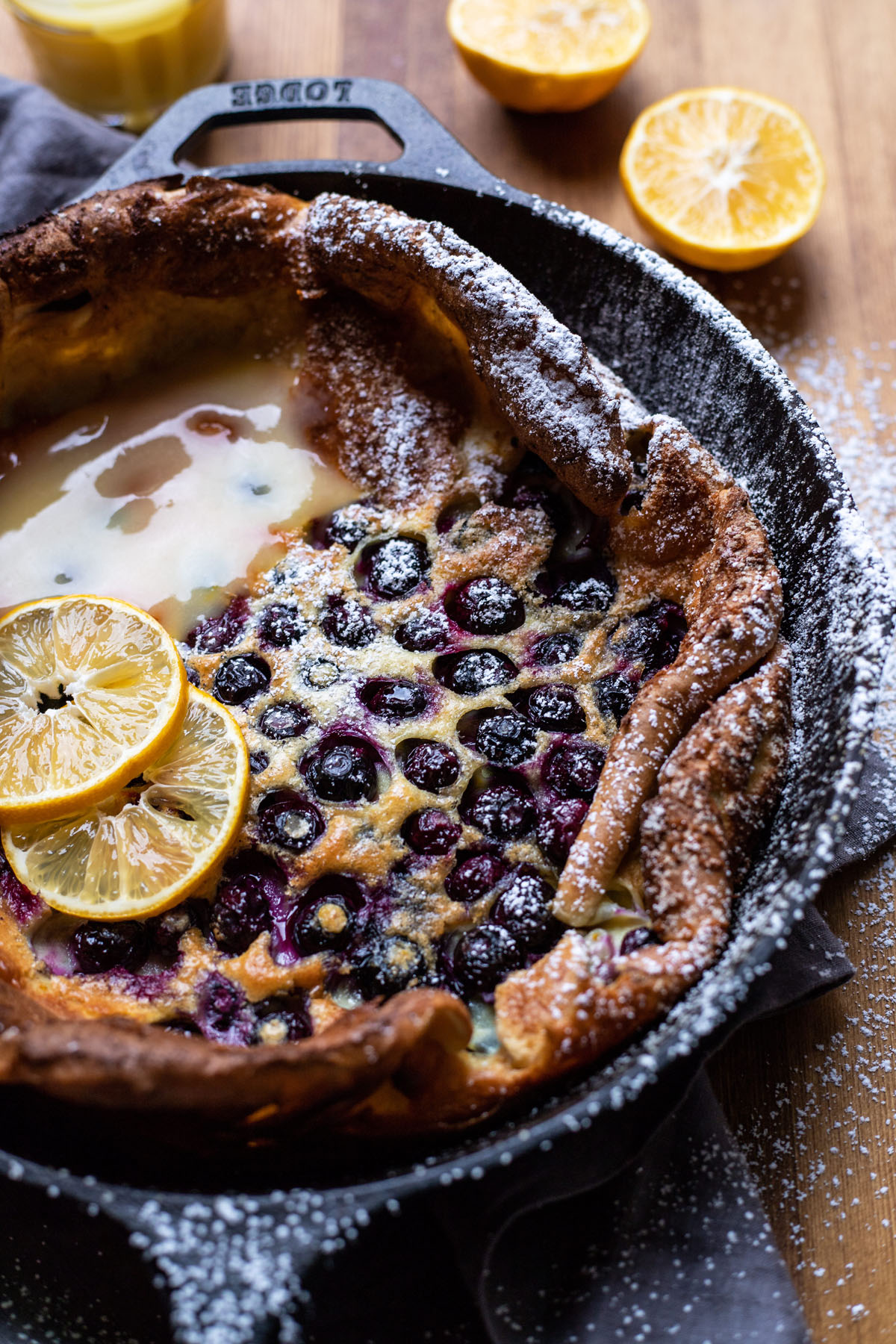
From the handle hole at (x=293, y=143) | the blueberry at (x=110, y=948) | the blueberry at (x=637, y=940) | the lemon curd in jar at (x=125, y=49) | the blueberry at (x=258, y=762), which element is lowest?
the blueberry at (x=110, y=948)

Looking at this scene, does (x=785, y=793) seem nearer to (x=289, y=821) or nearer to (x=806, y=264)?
(x=289, y=821)

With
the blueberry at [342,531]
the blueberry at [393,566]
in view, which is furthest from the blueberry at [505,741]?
the blueberry at [342,531]

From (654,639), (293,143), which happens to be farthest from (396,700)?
(293,143)

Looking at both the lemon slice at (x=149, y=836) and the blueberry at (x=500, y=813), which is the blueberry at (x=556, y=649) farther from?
the lemon slice at (x=149, y=836)

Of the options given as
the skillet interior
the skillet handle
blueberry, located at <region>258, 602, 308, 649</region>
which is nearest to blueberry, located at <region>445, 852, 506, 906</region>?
the skillet interior

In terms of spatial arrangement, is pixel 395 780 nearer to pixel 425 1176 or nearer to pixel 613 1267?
pixel 425 1176

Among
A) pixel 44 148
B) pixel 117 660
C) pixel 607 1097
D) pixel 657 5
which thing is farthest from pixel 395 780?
pixel 657 5
